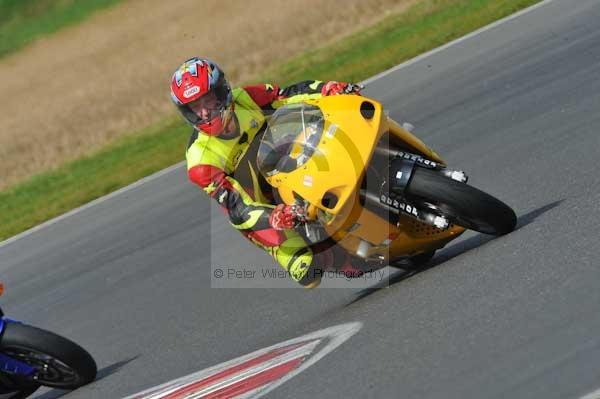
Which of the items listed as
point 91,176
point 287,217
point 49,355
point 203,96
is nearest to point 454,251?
point 287,217

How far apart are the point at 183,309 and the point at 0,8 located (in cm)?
2920

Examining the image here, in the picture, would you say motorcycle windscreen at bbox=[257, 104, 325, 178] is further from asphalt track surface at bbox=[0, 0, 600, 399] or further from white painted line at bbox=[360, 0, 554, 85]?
white painted line at bbox=[360, 0, 554, 85]

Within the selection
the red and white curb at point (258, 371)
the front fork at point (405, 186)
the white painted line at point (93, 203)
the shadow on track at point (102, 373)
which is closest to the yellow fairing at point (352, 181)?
the front fork at point (405, 186)

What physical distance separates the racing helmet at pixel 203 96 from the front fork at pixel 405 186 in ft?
3.64

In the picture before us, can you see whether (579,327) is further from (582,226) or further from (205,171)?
(205,171)

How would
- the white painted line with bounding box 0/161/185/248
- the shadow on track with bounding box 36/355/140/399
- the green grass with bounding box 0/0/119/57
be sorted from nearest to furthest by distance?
the shadow on track with bounding box 36/355/140/399 → the white painted line with bounding box 0/161/185/248 → the green grass with bounding box 0/0/119/57

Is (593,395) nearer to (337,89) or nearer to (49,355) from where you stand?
(337,89)

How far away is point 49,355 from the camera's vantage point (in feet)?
21.4

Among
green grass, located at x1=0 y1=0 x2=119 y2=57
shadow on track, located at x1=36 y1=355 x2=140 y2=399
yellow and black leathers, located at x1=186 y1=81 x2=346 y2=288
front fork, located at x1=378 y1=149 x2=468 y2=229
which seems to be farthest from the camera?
green grass, located at x1=0 y1=0 x2=119 y2=57

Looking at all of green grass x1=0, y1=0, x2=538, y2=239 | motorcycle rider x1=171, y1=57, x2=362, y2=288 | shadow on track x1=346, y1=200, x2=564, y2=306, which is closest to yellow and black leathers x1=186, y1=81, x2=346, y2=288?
motorcycle rider x1=171, y1=57, x2=362, y2=288

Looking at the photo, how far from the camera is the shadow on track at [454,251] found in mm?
6676

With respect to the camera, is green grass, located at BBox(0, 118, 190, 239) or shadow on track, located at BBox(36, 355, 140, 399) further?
green grass, located at BBox(0, 118, 190, 239)

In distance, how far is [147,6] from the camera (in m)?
28.7

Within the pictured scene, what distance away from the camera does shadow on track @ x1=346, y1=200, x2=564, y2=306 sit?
6676mm
